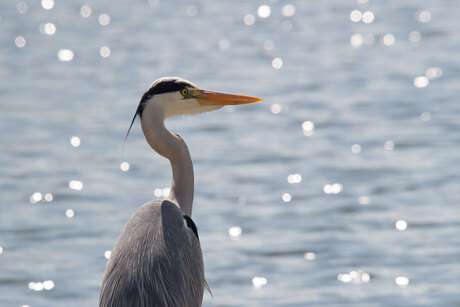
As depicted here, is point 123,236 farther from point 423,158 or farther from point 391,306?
point 423,158

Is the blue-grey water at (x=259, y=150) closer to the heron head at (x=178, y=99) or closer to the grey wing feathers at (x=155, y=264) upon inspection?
the heron head at (x=178, y=99)

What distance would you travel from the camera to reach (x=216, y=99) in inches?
267

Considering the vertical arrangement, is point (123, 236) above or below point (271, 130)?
below

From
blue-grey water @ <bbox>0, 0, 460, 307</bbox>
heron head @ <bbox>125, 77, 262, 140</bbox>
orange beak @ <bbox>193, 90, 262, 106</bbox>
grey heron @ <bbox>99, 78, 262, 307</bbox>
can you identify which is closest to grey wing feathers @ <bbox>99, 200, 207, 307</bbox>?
grey heron @ <bbox>99, 78, 262, 307</bbox>

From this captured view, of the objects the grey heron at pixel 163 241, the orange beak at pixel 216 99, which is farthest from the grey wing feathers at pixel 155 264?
the orange beak at pixel 216 99

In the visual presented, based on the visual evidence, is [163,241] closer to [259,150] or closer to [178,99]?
[178,99]

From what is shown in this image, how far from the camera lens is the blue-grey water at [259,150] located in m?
9.25

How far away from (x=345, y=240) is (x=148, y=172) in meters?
3.03

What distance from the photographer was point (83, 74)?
16.6 meters

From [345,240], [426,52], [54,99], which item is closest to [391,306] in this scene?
[345,240]

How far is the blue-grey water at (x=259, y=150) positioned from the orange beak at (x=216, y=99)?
2.36 m

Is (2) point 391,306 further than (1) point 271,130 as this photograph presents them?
No

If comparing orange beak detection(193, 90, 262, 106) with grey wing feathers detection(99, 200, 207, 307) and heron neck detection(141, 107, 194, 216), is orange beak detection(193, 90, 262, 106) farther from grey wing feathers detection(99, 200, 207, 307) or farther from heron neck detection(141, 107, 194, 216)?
grey wing feathers detection(99, 200, 207, 307)

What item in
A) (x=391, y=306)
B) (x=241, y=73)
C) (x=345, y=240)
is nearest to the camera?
(x=391, y=306)
